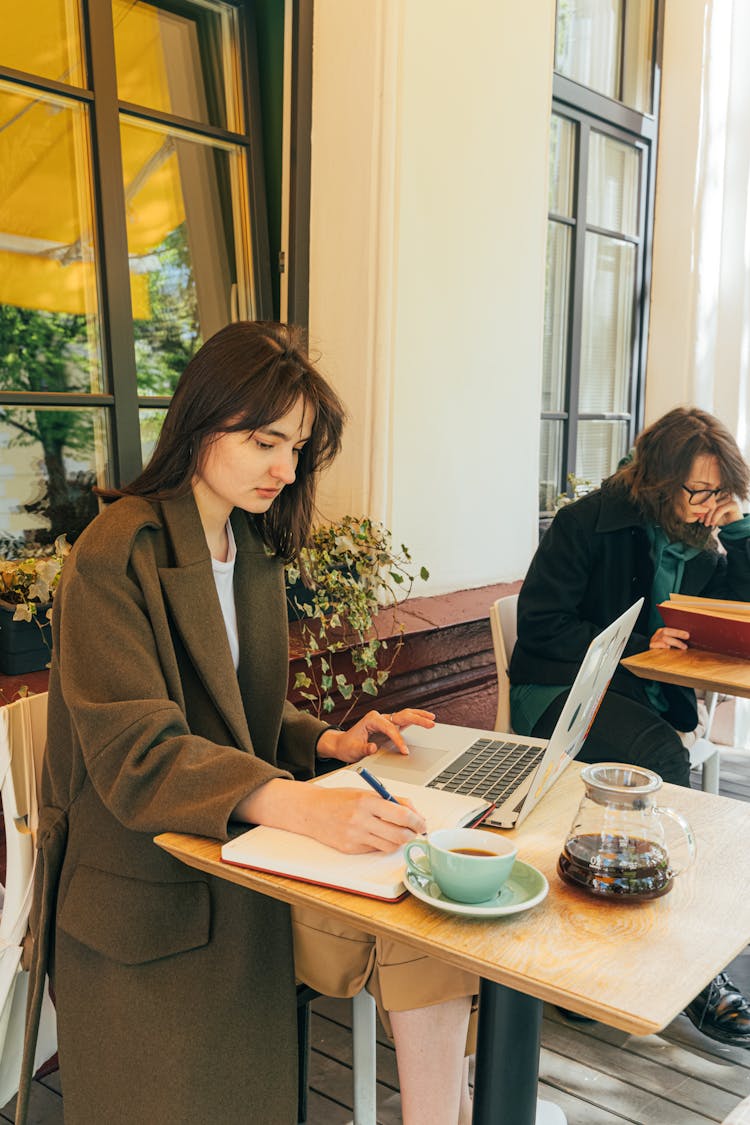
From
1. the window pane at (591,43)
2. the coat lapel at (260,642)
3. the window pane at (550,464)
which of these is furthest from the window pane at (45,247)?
the window pane at (591,43)

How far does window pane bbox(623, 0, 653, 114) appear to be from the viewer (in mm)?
4355

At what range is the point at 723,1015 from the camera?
225 cm

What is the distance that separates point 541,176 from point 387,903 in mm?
2850

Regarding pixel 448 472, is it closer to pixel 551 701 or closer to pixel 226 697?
pixel 551 701

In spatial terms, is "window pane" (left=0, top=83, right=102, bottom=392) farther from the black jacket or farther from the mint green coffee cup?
the mint green coffee cup

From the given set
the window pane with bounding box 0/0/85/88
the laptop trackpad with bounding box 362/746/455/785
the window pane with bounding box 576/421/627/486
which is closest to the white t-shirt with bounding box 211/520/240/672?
the laptop trackpad with bounding box 362/746/455/785

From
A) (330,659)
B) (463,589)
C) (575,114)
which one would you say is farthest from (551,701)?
(575,114)

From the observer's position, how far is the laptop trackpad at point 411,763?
153 cm

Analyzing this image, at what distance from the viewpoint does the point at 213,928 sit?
4.84 feet

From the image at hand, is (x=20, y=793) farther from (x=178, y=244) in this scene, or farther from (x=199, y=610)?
(x=178, y=244)

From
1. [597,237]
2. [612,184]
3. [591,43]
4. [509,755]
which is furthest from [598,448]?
[509,755]

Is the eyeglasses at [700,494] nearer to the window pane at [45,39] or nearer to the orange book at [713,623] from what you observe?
the orange book at [713,623]

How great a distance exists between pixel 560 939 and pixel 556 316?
11.1ft

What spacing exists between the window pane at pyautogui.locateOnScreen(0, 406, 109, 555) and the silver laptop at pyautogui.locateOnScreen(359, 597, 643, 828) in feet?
4.29
